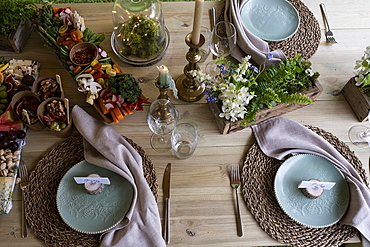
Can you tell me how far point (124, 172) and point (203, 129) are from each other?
40 centimetres

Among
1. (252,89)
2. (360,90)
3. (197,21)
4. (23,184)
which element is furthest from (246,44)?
(23,184)

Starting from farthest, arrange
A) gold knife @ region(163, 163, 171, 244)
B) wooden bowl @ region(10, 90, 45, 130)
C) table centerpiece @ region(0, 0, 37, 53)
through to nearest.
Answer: table centerpiece @ region(0, 0, 37, 53), wooden bowl @ region(10, 90, 45, 130), gold knife @ region(163, 163, 171, 244)

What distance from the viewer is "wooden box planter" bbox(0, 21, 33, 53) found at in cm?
146

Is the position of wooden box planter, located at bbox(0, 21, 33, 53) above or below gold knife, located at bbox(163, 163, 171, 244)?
above

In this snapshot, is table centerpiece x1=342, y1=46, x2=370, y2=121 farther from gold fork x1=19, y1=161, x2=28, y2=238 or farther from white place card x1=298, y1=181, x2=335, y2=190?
gold fork x1=19, y1=161, x2=28, y2=238

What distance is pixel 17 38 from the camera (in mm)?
1494

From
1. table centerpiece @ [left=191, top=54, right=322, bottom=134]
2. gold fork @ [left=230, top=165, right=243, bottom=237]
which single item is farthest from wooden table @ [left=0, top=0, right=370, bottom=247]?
table centerpiece @ [left=191, top=54, right=322, bottom=134]

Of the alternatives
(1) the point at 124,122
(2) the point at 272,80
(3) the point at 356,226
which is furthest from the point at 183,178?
(3) the point at 356,226

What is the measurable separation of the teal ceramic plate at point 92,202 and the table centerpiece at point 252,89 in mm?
487

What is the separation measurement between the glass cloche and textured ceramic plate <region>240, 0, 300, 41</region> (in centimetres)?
43

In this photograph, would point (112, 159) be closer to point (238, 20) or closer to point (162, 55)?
point (162, 55)

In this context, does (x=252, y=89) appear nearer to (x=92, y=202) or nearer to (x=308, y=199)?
(x=308, y=199)

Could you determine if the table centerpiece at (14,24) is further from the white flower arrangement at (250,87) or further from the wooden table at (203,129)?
the white flower arrangement at (250,87)

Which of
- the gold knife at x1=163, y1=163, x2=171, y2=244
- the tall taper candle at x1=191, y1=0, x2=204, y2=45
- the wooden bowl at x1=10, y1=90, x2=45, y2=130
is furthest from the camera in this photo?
the wooden bowl at x1=10, y1=90, x2=45, y2=130
